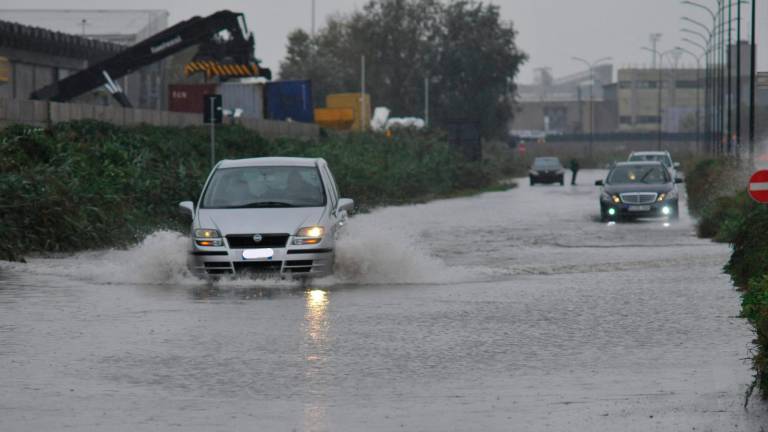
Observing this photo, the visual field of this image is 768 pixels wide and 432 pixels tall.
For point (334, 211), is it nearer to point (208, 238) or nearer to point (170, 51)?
point (208, 238)

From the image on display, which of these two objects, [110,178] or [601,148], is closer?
[110,178]

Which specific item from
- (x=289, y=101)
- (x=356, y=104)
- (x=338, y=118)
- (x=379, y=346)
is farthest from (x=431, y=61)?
(x=379, y=346)

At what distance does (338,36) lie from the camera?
139250 millimetres

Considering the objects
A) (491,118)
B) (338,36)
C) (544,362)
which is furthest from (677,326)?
(338,36)

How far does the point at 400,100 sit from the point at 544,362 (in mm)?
111102

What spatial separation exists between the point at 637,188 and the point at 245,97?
29465 millimetres

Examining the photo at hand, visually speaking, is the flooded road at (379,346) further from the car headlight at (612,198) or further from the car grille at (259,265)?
the car headlight at (612,198)

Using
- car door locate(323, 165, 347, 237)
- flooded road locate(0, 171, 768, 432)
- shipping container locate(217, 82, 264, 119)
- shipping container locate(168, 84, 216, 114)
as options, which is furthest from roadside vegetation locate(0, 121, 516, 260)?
shipping container locate(217, 82, 264, 119)

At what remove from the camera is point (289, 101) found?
6506 cm

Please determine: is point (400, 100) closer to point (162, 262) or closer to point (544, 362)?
point (162, 262)

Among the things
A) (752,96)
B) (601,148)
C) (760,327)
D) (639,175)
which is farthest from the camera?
(601,148)

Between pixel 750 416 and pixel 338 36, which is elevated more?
pixel 338 36

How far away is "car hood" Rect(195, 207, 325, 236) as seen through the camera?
1762 centimetres

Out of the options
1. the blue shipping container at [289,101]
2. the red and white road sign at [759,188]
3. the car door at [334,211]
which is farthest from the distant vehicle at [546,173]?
the red and white road sign at [759,188]
